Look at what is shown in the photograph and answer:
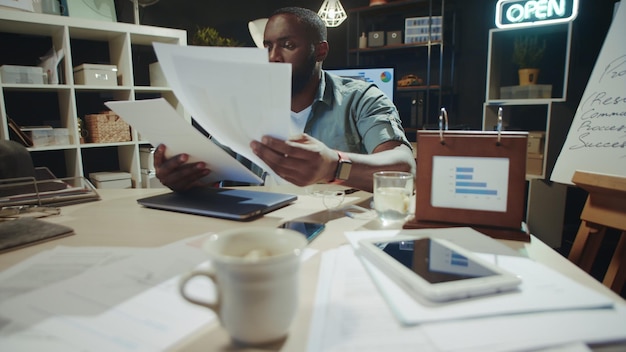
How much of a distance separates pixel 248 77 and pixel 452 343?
541 mm

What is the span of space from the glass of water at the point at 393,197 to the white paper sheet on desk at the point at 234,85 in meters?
0.25

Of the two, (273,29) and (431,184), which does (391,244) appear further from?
(273,29)

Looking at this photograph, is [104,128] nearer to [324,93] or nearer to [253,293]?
[324,93]

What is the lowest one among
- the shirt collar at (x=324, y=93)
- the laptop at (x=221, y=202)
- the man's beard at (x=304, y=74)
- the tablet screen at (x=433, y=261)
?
the laptop at (x=221, y=202)

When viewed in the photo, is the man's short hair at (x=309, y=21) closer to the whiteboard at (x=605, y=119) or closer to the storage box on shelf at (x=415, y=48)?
the whiteboard at (x=605, y=119)

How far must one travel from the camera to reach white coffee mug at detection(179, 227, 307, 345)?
363 mm

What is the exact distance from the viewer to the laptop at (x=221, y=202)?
0.89 m

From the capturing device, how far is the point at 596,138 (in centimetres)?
152

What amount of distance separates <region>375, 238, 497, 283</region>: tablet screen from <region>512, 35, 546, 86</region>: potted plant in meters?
2.83

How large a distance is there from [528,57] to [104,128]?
3.22 metres

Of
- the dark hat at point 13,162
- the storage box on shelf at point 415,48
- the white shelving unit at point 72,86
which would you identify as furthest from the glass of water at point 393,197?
the storage box on shelf at point 415,48

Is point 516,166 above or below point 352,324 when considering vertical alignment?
above

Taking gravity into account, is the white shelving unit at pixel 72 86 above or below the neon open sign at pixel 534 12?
below

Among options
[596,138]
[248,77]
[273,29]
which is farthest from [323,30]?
[596,138]
